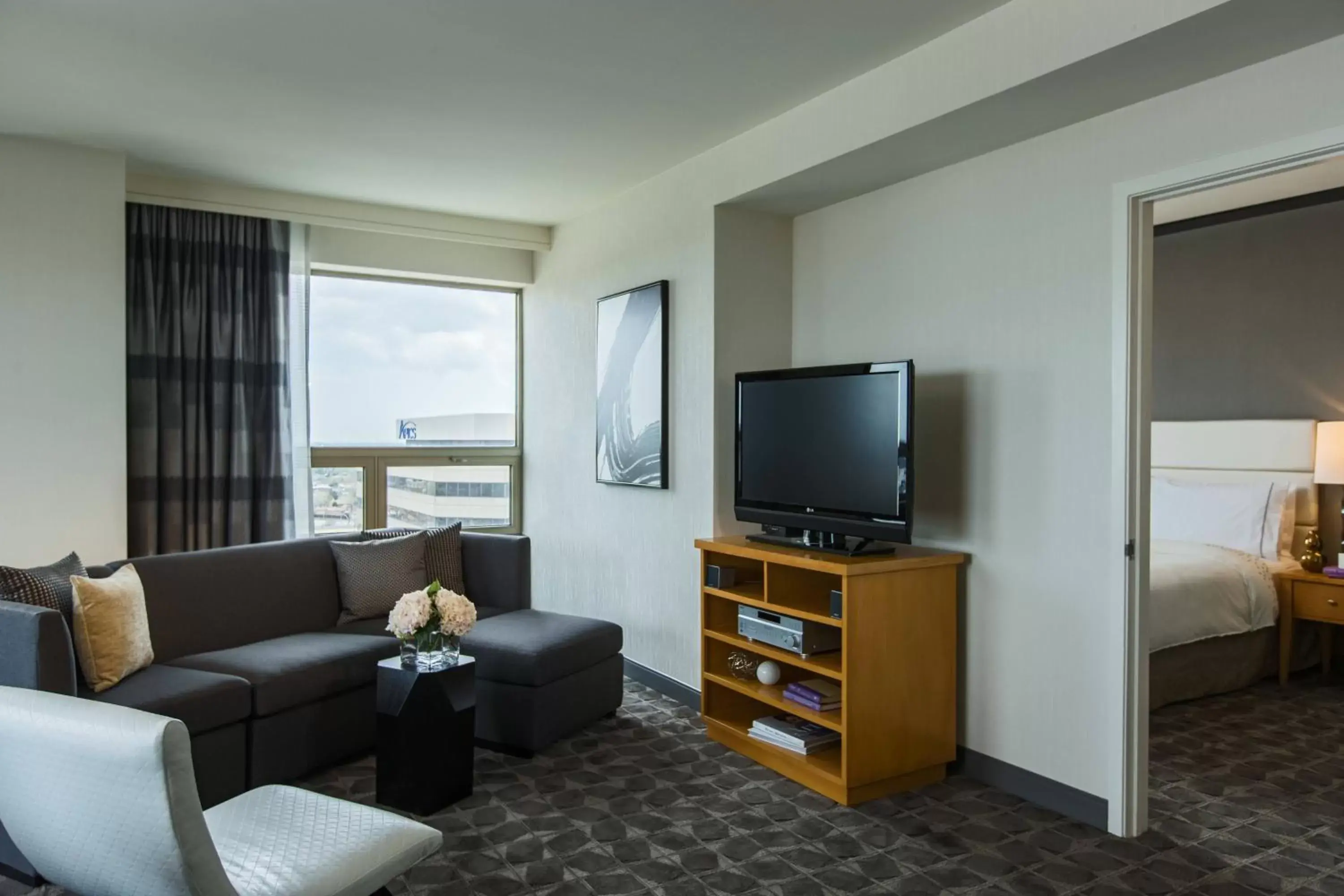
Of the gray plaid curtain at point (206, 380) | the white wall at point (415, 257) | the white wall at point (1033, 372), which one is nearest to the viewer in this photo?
the white wall at point (1033, 372)

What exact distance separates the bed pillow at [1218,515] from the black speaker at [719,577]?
9.20ft

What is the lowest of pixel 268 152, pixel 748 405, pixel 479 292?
pixel 748 405

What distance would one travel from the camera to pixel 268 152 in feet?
13.6

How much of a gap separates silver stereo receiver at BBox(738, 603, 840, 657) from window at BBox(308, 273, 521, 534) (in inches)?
103

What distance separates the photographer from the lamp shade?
4633 mm

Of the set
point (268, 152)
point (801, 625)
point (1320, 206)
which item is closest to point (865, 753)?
point (801, 625)

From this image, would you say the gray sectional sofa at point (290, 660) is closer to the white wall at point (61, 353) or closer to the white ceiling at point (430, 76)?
the white wall at point (61, 353)

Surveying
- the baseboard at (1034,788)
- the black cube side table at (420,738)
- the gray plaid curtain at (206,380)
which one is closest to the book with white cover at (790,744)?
the baseboard at (1034,788)

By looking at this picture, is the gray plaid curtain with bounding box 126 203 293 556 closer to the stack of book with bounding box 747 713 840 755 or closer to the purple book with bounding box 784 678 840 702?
the stack of book with bounding box 747 713 840 755

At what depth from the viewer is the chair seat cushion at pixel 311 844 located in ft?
5.74

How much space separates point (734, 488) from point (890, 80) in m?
1.81

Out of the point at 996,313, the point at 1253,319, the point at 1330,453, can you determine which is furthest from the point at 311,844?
the point at 1253,319

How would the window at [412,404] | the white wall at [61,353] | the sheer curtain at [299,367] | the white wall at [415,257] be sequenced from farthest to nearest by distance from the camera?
the window at [412,404] < the white wall at [415,257] < the sheer curtain at [299,367] < the white wall at [61,353]

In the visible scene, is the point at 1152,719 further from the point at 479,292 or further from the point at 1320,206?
the point at 479,292
